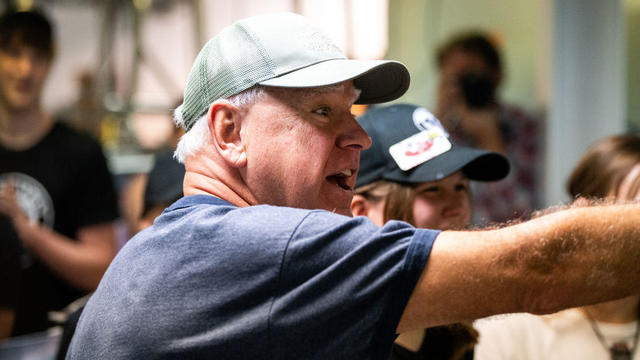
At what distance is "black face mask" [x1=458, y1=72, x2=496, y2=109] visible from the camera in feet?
11.1

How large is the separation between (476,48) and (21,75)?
81.2 inches

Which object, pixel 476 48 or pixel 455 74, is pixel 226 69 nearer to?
pixel 455 74

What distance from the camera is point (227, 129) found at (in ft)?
3.78

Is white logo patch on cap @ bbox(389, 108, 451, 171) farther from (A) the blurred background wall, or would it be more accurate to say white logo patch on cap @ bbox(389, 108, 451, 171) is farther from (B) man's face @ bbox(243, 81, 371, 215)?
(A) the blurred background wall

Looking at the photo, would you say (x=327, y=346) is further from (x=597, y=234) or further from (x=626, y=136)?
(x=626, y=136)

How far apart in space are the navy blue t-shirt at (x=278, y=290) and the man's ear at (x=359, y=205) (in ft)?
2.32

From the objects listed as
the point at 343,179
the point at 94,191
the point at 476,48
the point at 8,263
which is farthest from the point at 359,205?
the point at 476,48

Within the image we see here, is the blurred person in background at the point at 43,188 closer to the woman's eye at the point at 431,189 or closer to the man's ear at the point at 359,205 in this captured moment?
the man's ear at the point at 359,205

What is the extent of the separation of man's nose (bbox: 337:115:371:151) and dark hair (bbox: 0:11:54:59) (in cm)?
194

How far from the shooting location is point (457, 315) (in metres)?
0.93

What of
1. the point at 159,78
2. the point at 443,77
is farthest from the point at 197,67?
the point at 159,78

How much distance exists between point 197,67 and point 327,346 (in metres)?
0.55

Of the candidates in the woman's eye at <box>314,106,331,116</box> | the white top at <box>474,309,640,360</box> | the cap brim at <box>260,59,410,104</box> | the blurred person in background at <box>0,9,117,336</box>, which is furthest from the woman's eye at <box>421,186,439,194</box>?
the blurred person in background at <box>0,9,117,336</box>

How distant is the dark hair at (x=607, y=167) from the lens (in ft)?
6.38
